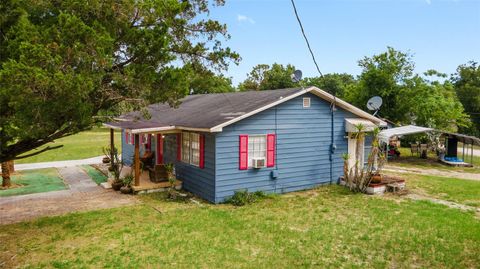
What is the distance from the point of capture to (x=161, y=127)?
11445mm

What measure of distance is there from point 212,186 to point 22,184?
842cm

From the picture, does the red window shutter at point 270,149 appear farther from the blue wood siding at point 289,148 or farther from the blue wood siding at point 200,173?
the blue wood siding at point 200,173

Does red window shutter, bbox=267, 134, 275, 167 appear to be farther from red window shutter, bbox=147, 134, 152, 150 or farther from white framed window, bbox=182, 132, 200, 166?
red window shutter, bbox=147, 134, 152, 150

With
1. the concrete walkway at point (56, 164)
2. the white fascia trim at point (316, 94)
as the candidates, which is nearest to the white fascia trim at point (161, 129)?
the white fascia trim at point (316, 94)

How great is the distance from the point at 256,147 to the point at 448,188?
7.91m

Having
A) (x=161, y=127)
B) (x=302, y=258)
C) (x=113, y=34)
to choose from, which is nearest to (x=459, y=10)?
(x=302, y=258)

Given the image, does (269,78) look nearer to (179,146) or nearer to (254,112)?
(179,146)

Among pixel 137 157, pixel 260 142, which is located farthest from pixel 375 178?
pixel 137 157

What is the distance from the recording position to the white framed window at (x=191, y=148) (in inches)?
449

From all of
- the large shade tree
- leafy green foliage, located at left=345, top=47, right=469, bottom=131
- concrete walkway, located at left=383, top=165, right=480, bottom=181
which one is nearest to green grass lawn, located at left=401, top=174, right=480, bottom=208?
concrete walkway, located at left=383, top=165, right=480, bottom=181

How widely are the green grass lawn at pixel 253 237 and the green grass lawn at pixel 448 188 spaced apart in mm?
1780

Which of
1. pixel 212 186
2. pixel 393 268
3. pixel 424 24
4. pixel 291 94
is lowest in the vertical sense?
pixel 393 268

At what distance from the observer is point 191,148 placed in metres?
11.8

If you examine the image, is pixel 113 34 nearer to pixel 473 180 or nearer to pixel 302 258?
pixel 302 258
